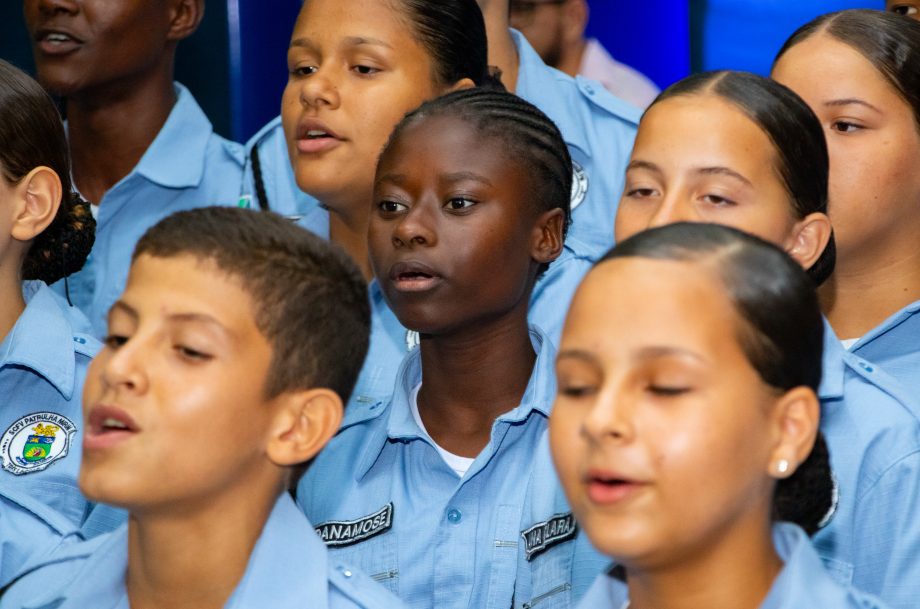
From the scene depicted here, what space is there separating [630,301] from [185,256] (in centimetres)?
66

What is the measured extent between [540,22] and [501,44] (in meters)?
0.59

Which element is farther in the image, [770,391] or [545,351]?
[545,351]

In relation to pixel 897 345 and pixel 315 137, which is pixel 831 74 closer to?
pixel 897 345

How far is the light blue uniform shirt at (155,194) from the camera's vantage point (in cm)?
→ 334

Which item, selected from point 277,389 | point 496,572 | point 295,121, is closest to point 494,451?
point 496,572

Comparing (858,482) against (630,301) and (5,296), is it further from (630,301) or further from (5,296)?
(5,296)

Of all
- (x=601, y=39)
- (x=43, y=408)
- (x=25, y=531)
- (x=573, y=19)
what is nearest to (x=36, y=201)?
(x=43, y=408)

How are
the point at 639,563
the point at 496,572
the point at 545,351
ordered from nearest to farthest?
the point at 639,563, the point at 496,572, the point at 545,351

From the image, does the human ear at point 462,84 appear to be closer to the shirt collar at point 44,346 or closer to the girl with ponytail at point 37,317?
the girl with ponytail at point 37,317

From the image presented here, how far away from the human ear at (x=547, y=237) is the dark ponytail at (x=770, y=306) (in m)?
0.79

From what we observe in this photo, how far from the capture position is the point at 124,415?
1.86 m

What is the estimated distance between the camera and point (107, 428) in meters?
1.88

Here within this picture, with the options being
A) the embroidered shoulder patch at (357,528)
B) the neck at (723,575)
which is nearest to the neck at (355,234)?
the embroidered shoulder patch at (357,528)

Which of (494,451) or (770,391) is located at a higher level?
(494,451)
